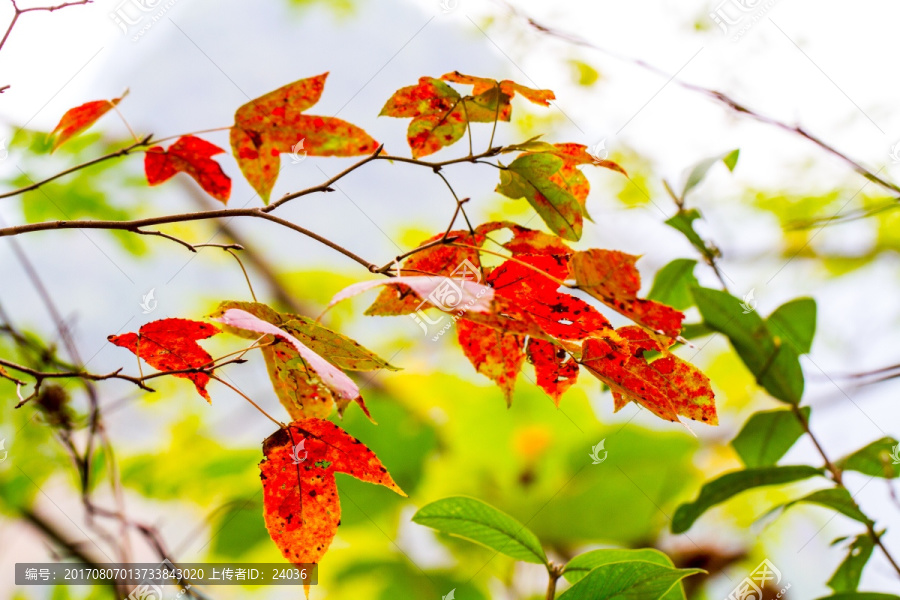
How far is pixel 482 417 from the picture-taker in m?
1.15

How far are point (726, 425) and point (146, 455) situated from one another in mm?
1283

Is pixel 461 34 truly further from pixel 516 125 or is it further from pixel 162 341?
pixel 162 341

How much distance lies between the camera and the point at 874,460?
54cm

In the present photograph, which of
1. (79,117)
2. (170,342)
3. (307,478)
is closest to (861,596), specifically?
(307,478)

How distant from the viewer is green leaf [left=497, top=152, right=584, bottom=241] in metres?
0.41

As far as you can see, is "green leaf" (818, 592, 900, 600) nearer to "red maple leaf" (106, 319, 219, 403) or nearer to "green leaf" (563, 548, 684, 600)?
"green leaf" (563, 548, 684, 600)

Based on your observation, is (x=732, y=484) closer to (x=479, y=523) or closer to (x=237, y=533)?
(x=479, y=523)

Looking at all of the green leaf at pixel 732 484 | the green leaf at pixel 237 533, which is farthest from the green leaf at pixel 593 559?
the green leaf at pixel 237 533

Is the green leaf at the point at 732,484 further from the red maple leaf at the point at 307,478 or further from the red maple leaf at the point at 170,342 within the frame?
the red maple leaf at the point at 170,342

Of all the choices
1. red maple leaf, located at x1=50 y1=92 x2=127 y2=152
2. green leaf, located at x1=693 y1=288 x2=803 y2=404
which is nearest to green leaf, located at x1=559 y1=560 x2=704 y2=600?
green leaf, located at x1=693 y1=288 x2=803 y2=404

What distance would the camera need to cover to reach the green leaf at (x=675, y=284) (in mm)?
624

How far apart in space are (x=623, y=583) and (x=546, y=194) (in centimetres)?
26

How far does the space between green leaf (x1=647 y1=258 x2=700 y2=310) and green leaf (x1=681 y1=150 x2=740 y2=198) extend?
79mm

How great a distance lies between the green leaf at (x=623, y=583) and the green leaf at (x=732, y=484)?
21 centimetres
